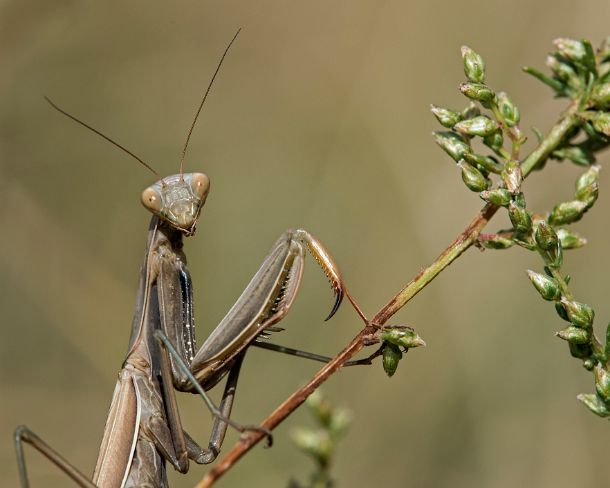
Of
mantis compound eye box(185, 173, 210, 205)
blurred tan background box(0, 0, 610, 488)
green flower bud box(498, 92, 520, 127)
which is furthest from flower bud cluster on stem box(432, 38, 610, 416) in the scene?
blurred tan background box(0, 0, 610, 488)

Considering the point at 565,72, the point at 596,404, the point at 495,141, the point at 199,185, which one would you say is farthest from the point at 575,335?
the point at 199,185

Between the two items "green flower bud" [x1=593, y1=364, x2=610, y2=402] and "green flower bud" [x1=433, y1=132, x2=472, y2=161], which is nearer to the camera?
"green flower bud" [x1=593, y1=364, x2=610, y2=402]

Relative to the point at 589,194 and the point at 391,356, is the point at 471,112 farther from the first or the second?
the point at 391,356

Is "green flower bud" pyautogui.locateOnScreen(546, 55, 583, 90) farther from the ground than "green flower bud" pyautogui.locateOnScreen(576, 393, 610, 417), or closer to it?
farther from the ground

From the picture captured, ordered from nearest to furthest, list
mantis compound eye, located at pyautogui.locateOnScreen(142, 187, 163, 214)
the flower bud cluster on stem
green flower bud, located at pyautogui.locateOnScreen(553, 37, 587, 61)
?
the flower bud cluster on stem < green flower bud, located at pyautogui.locateOnScreen(553, 37, 587, 61) < mantis compound eye, located at pyautogui.locateOnScreen(142, 187, 163, 214)

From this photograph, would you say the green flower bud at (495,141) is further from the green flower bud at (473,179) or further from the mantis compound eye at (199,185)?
the mantis compound eye at (199,185)

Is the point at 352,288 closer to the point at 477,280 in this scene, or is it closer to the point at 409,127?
the point at 477,280

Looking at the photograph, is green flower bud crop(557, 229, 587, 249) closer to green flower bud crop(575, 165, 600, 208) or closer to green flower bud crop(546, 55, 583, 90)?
green flower bud crop(575, 165, 600, 208)
